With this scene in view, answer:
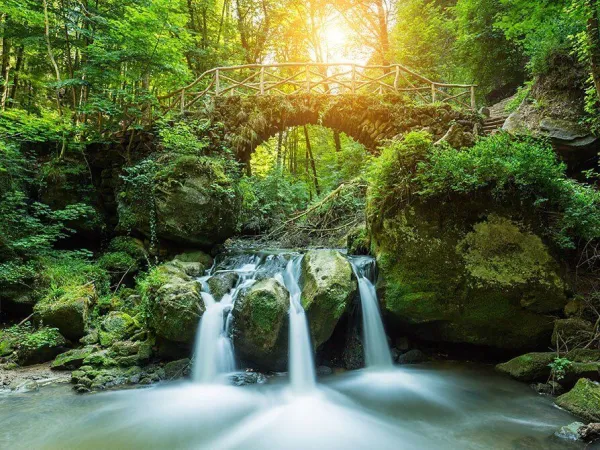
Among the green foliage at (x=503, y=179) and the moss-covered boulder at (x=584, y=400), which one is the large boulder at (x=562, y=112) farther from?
the moss-covered boulder at (x=584, y=400)

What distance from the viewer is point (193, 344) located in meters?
5.75

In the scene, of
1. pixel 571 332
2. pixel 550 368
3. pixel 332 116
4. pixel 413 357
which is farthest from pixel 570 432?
pixel 332 116

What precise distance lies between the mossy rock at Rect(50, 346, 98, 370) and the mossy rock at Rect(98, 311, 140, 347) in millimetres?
289

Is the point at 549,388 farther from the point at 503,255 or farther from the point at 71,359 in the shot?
the point at 71,359

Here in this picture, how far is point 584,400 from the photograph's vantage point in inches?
160

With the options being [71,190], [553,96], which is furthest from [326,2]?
[71,190]

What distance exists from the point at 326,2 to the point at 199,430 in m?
20.1

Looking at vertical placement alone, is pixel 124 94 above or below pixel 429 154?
above

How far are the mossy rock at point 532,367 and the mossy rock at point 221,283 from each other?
4998 mm

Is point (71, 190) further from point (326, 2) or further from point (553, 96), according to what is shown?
point (326, 2)

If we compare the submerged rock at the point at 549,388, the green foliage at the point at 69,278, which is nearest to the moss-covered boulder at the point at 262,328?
the green foliage at the point at 69,278

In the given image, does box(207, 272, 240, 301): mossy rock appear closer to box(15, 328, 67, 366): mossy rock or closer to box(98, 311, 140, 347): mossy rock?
box(98, 311, 140, 347): mossy rock

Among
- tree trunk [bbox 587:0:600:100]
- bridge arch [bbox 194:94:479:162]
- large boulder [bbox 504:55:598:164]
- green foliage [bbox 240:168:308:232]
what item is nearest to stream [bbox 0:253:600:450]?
tree trunk [bbox 587:0:600:100]

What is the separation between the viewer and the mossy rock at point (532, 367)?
496 centimetres
